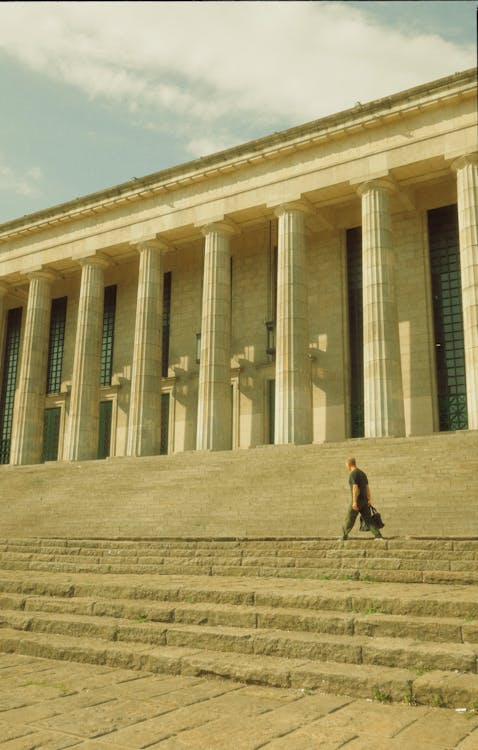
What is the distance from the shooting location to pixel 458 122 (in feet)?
74.7

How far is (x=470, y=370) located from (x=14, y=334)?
2587 centimetres

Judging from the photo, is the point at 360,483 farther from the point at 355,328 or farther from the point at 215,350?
the point at 355,328

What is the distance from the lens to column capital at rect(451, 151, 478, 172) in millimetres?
22303

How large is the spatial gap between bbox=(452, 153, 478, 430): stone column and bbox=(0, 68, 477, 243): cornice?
2550 mm

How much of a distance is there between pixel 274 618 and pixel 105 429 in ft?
86.0

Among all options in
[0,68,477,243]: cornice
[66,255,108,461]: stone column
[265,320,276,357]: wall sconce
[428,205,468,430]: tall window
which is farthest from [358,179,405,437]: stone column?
[66,255,108,461]: stone column

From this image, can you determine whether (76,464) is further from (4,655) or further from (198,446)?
(4,655)

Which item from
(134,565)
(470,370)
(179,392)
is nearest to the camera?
(134,565)

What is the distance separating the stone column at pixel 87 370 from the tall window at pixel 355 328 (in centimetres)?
1121

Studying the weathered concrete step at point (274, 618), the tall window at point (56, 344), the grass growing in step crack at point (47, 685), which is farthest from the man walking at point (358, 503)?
the tall window at point (56, 344)

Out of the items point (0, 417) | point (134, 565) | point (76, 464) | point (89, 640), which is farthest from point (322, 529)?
point (0, 417)

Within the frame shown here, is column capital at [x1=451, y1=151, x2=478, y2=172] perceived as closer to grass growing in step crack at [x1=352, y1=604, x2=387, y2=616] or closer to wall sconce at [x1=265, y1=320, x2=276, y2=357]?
wall sconce at [x1=265, y1=320, x2=276, y2=357]

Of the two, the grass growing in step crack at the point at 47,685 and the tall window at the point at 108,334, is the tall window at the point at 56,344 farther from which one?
the grass growing in step crack at the point at 47,685

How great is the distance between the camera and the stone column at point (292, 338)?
23.7 metres
